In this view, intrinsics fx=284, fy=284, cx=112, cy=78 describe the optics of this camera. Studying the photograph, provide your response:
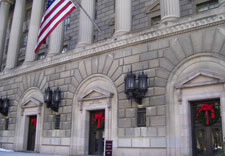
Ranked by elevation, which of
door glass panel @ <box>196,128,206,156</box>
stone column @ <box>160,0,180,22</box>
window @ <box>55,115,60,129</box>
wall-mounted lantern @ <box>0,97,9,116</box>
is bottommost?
door glass panel @ <box>196,128,206,156</box>

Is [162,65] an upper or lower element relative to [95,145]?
upper

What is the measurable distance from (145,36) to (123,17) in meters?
3.11

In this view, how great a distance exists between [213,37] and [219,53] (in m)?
0.99

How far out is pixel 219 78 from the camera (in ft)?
47.2

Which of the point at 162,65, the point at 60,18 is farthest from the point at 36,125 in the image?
the point at 162,65

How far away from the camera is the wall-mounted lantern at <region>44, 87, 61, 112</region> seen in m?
21.9

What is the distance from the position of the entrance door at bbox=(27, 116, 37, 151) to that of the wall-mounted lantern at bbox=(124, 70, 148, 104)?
11.3m

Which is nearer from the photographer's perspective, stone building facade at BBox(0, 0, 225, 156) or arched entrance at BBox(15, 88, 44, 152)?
stone building facade at BBox(0, 0, 225, 156)

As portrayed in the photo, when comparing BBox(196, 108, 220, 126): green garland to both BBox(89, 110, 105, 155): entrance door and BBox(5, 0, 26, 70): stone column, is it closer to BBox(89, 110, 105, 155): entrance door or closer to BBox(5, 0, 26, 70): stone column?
BBox(89, 110, 105, 155): entrance door

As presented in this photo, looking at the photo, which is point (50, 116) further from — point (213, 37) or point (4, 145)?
point (213, 37)

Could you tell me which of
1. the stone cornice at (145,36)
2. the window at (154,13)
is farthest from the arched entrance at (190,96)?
the window at (154,13)

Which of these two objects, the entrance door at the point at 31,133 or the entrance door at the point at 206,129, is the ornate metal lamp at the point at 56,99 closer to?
the entrance door at the point at 31,133

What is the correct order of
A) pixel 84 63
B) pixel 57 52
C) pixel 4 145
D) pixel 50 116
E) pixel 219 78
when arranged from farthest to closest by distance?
1. pixel 4 145
2. pixel 57 52
3. pixel 50 116
4. pixel 84 63
5. pixel 219 78

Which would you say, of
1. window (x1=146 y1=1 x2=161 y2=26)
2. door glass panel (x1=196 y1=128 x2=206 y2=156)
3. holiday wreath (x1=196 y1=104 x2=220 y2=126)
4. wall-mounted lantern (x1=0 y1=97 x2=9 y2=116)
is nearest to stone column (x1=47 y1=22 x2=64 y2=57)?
wall-mounted lantern (x1=0 y1=97 x2=9 y2=116)
